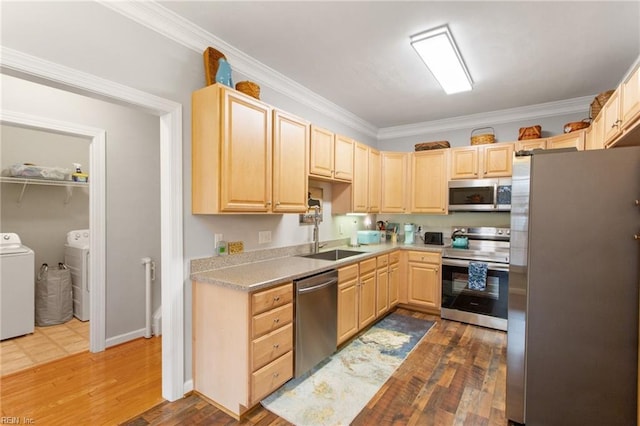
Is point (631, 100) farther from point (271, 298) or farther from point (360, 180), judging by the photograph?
point (271, 298)

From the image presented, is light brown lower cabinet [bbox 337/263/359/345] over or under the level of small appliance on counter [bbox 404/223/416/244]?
under

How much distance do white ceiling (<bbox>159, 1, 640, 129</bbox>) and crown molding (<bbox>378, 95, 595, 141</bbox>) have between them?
20cm

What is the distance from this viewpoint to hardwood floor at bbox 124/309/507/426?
197cm

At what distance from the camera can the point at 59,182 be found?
3635 millimetres

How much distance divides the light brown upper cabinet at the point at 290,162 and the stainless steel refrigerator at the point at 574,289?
1.69 m

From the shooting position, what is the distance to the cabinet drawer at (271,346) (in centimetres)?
196

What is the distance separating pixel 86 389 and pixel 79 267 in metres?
1.97

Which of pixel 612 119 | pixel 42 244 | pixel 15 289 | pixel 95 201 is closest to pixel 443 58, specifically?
pixel 612 119

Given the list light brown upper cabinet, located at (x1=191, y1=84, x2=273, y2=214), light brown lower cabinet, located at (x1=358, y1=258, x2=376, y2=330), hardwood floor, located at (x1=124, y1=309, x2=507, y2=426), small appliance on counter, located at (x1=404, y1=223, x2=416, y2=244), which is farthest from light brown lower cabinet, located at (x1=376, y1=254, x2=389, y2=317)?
light brown upper cabinet, located at (x1=191, y1=84, x2=273, y2=214)

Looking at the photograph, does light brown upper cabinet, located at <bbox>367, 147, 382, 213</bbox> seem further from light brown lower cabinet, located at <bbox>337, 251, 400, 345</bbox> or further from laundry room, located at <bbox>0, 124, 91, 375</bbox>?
laundry room, located at <bbox>0, 124, 91, 375</bbox>

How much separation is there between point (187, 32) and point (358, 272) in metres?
2.55

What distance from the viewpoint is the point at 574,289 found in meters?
1.76

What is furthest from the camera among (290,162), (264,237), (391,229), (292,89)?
(391,229)

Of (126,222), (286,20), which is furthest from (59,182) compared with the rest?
(286,20)
